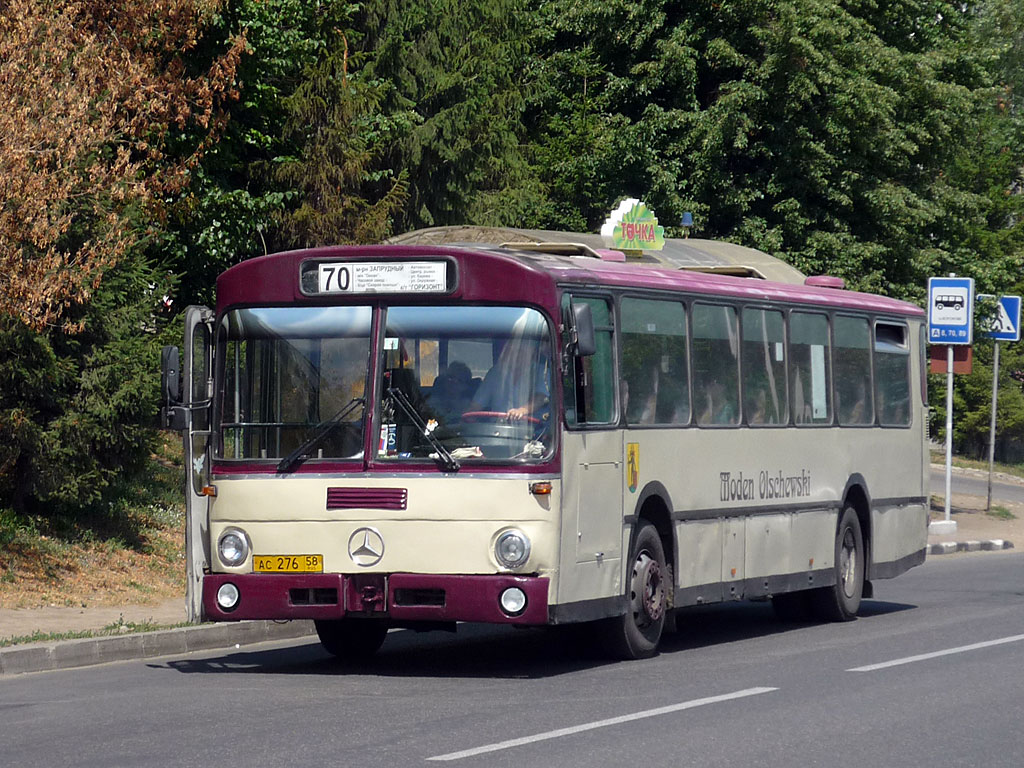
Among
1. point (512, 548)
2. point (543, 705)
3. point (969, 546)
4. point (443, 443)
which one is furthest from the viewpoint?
point (969, 546)

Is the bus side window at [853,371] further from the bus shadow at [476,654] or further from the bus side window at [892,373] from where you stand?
the bus shadow at [476,654]

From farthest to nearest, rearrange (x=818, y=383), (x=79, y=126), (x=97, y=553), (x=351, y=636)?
(x=97, y=553) → (x=818, y=383) → (x=79, y=126) → (x=351, y=636)

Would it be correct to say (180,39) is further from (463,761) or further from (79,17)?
(463,761)

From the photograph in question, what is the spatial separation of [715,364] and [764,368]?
3.31ft

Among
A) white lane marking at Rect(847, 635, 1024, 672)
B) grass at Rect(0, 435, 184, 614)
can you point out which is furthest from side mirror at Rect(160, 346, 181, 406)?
white lane marking at Rect(847, 635, 1024, 672)

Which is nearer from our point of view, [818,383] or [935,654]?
[935,654]

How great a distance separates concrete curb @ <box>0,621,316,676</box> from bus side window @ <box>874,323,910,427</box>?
6321 mm

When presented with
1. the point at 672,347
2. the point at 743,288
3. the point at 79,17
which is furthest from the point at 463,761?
the point at 79,17

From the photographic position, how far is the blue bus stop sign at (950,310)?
92.1ft

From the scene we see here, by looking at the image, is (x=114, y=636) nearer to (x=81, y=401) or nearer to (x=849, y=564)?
(x=81, y=401)

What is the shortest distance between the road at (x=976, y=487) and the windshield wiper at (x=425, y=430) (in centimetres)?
2638

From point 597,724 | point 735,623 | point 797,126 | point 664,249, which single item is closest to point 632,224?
point 664,249

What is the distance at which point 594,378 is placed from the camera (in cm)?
1272

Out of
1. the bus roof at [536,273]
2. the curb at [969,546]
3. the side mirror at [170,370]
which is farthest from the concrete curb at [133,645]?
the curb at [969,546]
